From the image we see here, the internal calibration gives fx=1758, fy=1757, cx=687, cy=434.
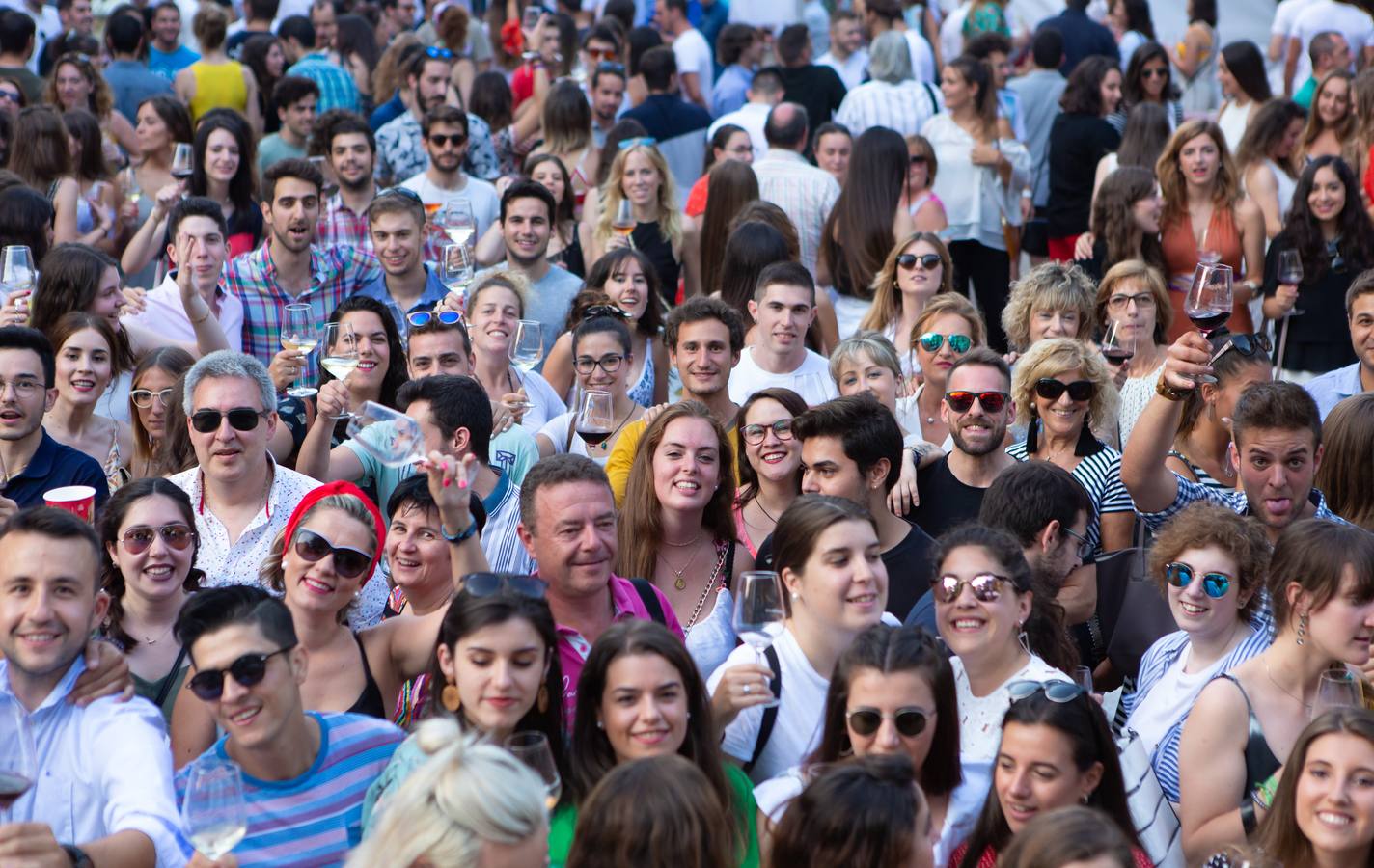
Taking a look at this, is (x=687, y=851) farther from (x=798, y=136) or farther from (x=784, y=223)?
(x=798, y=136)

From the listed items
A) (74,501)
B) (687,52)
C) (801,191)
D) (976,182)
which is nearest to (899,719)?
(74,501)

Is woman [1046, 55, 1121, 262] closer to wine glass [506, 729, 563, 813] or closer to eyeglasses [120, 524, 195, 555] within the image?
eyeglasses [120, 524, 195, 555]

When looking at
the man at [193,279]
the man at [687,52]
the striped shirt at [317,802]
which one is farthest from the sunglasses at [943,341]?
the man at [687,52]

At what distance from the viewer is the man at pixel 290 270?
7.94 meters

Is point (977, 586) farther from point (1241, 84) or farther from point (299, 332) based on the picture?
point (1241, 84)

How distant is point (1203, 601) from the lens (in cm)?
480

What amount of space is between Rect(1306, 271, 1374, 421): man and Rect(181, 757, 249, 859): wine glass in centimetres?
468

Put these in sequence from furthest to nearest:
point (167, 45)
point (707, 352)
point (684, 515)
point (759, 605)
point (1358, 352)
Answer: point (167, 45) → point (1358, 352) → point (707, 352) → point (684, 515) → point (759, 605)

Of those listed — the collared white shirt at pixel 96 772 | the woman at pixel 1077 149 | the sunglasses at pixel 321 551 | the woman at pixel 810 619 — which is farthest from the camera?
the woman at pixel 1077 149

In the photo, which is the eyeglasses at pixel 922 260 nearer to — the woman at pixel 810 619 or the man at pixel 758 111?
Answer: the man at pixel 758 111

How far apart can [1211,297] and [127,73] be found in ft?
27.9

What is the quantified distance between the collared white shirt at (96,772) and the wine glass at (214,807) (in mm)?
269

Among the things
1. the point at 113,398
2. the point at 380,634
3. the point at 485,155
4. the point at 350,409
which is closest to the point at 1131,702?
the point at 380,634

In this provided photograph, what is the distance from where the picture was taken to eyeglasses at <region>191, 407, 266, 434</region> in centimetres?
557
